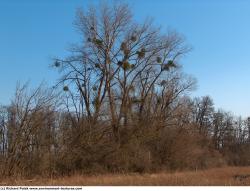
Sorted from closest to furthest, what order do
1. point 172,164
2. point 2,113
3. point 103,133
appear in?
point 2,113 < point 103,133 < point 172,164

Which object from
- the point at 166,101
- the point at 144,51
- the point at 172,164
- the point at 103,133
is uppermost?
the point at 144,51

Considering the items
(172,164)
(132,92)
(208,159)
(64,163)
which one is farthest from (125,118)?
(208,159)

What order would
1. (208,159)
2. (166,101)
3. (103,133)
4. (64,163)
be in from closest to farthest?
(64,163) < (103,133) < (166,101) < (208,159)

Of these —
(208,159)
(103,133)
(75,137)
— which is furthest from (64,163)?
(208,159)

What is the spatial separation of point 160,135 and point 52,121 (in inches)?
476

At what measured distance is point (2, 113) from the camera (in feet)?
69.6

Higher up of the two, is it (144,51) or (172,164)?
(144,51)

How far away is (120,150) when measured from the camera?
2856cm

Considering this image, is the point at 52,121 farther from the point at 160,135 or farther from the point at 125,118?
the point at 160,135

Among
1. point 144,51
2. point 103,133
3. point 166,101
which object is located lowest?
point 103,133

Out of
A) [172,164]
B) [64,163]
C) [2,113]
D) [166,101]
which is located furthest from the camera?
[166,101]

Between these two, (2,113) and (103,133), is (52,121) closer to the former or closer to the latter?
(2,113)

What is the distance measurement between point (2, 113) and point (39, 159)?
3086 millimetres

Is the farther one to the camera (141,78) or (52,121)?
(141,78)
